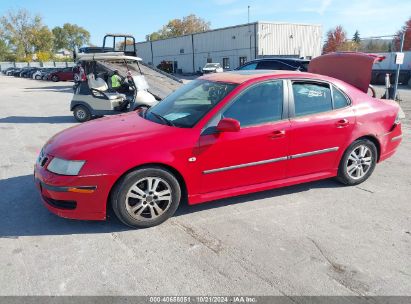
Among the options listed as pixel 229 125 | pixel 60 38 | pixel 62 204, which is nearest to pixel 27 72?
pixel 62 204

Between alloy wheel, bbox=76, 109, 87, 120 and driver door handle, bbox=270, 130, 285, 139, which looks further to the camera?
alloy wheel, bbox=76, 109, 87, 120

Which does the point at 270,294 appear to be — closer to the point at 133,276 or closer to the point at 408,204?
the point at 133,276

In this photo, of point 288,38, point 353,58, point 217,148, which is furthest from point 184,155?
point 288,38

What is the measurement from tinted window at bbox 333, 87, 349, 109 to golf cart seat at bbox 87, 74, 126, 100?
22.3 feet

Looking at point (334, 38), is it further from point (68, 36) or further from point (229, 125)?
point (68, 36)

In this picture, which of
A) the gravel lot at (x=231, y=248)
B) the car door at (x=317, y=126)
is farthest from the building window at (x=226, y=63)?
the gravel lot at (x=231, y=248)

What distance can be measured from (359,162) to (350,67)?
5.46 feet

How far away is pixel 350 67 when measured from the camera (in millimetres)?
5402

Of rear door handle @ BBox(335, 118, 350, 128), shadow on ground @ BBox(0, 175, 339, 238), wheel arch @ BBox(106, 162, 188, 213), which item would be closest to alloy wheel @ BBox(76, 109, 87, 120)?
shadow on ground @ BBox(0, 175, 339, 238)

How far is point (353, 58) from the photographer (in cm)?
540

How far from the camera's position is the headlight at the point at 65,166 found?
3.30 m

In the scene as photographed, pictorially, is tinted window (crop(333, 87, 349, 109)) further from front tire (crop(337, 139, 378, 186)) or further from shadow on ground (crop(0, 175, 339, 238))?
shadow on ground (crop(0, 175, 339, 238))

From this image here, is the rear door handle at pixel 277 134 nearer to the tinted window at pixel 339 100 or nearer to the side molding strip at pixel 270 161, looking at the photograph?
the side molding strip at pixel 270 161

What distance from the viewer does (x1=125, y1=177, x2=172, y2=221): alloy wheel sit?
3477mm
